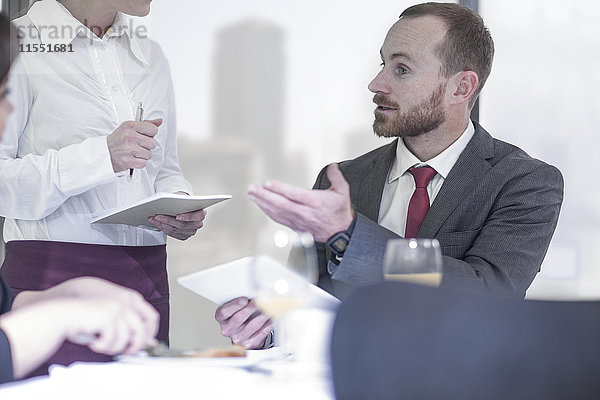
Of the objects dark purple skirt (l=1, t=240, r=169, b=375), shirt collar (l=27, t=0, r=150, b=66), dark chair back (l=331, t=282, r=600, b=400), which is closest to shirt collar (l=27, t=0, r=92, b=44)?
shirt collar (l=27, t=0, r=150, b=66)

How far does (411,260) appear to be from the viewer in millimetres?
1390

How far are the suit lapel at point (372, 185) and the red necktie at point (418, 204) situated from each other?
123 mm

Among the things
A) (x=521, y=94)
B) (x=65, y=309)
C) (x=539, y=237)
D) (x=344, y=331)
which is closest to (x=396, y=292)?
(x=344, y=331)

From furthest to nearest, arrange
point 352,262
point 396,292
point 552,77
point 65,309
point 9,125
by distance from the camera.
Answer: point 552,77 → point 9,125 → point 352,262 → point 65,309 → point 396,292

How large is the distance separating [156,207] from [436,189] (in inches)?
38.4

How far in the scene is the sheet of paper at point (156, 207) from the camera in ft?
6.75

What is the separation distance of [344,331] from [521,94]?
3265mm

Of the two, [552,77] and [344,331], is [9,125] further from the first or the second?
[552,77]

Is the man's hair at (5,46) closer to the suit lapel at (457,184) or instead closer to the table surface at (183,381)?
the table surface at (183,381)

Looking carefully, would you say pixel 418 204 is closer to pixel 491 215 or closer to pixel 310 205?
pixel 491 215

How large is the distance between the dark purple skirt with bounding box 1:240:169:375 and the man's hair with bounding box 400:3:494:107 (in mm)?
1279

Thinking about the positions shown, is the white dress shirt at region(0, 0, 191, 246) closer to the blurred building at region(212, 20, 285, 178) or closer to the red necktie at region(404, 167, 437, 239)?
the red necktie at region(404, 167, 437, 239)

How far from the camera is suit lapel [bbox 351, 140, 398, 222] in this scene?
2629 mm

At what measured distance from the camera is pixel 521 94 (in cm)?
380
